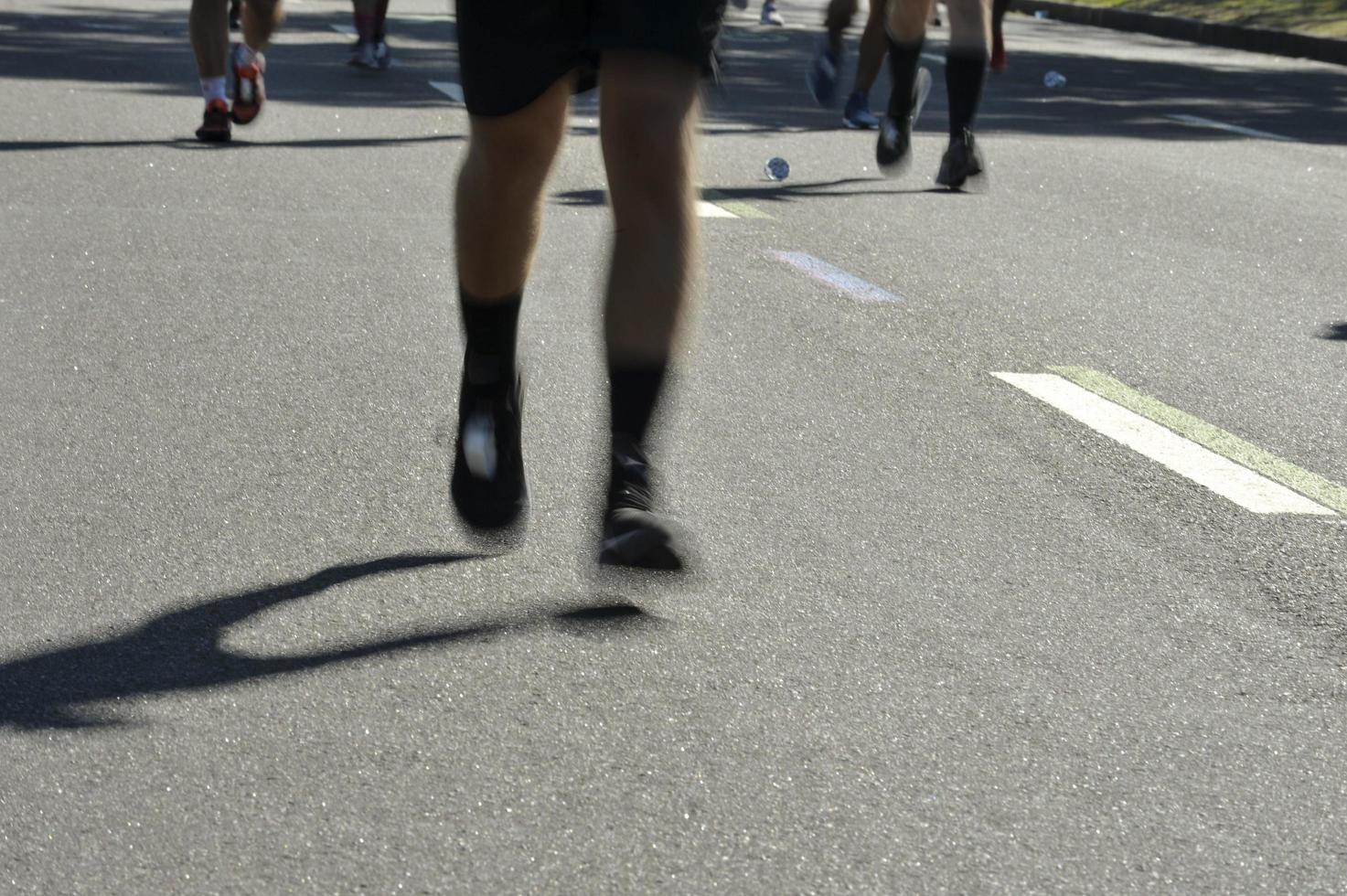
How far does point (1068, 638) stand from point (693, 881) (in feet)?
3.65

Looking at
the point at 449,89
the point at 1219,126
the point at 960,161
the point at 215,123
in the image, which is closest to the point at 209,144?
the point at 215,123

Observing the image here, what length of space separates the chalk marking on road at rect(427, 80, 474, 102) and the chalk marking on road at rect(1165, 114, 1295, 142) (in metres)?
4.06

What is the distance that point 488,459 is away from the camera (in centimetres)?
358

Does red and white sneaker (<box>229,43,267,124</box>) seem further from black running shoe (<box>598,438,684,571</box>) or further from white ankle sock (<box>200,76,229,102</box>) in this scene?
black running shoe (<box>598,438,684,571</box>)

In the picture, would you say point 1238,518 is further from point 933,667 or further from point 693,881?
point 693,881

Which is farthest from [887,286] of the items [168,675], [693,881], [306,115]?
[306,115]

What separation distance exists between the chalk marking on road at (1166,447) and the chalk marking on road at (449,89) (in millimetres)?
7290

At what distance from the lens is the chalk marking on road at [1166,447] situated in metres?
4.37

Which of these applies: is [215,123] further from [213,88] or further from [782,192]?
Result: [782,192]

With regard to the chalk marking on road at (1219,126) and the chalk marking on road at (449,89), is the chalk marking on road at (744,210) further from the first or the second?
the chalk marking on road at (1219,126)


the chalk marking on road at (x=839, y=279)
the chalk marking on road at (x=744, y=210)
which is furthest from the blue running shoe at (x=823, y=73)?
the chalk marking on road at (x=839, y=279)

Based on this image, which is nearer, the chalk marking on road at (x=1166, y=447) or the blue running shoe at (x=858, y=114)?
the chalk marking on road at (x=1166, y=447)

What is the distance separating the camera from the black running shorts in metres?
3.23

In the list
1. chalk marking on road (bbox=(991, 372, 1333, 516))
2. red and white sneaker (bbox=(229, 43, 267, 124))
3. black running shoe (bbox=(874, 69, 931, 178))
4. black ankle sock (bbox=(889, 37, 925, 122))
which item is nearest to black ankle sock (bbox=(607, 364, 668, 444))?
chalk marking on road (bbox=(991, 372, 1333, 516))
